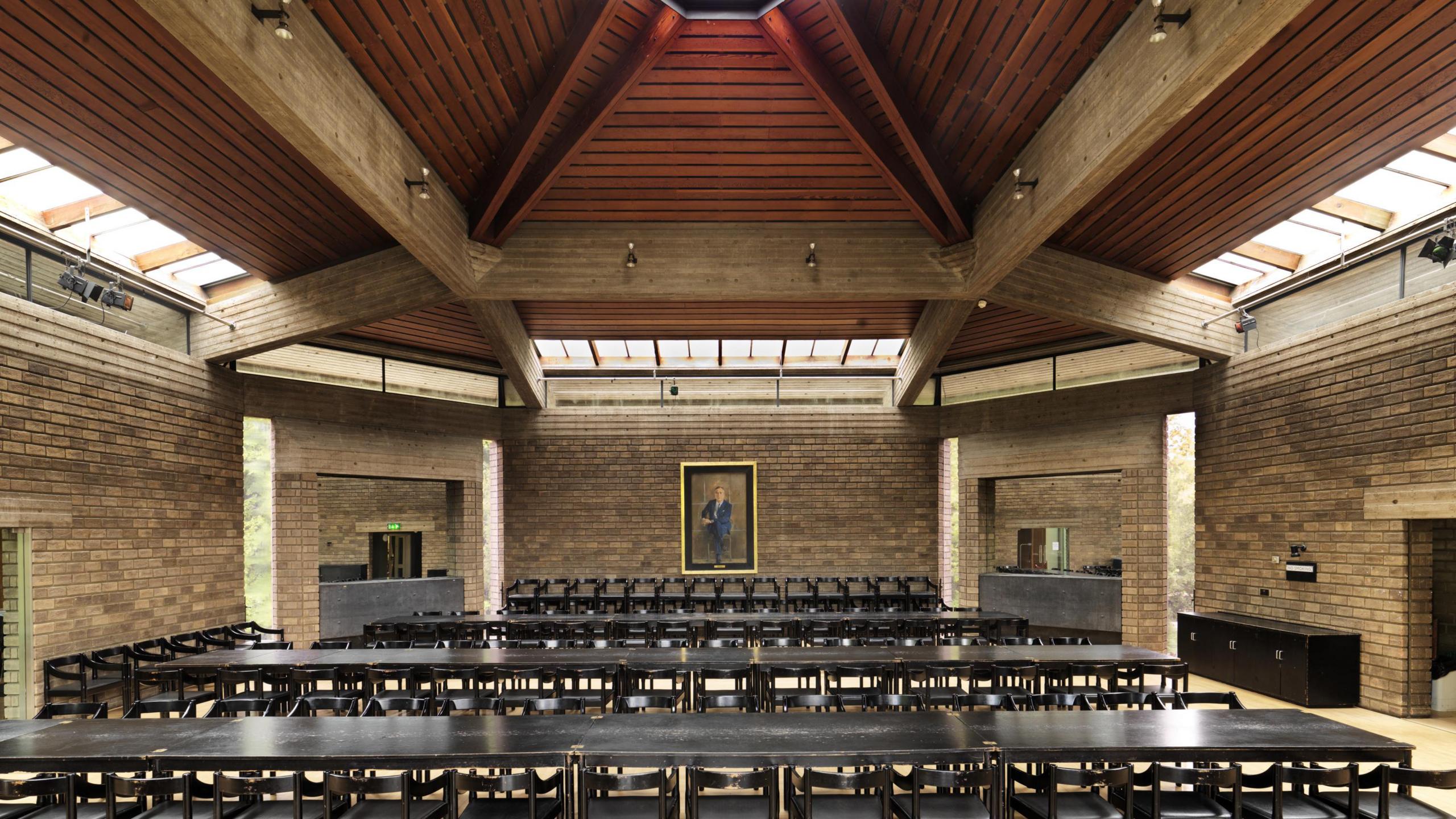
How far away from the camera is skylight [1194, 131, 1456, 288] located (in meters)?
9.09

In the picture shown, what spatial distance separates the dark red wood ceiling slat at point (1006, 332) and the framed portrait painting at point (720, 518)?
530 centimetres

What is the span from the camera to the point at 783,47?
7.81 meters

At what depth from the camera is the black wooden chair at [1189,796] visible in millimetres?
4984

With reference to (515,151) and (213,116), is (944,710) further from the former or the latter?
(213,116)

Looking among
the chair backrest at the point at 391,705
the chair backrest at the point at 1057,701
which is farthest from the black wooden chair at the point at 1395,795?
the chair backrest at the point at 391,705

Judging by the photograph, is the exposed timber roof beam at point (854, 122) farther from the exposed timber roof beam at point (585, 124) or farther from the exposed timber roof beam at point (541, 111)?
the exposed timber roof beam at point (541, 111)

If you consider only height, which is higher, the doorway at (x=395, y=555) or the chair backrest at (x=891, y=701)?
the chair backrest at (x=891, y=701)

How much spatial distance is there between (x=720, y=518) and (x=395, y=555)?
802cm

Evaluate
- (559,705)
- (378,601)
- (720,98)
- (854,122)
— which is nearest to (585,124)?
(720,98)

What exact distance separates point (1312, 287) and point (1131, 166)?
4.72 m

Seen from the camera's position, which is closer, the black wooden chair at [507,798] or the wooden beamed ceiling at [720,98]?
the black wooden chair at [507,798]

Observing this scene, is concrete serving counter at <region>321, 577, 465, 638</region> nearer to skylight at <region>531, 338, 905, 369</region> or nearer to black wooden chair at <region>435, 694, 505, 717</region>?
skylight at <region>531, 338, 905, 369</region>

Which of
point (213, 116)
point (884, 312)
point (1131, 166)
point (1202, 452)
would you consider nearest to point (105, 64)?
point (213, 116)

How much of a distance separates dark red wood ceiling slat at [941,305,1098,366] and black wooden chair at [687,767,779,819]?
35.0ft
